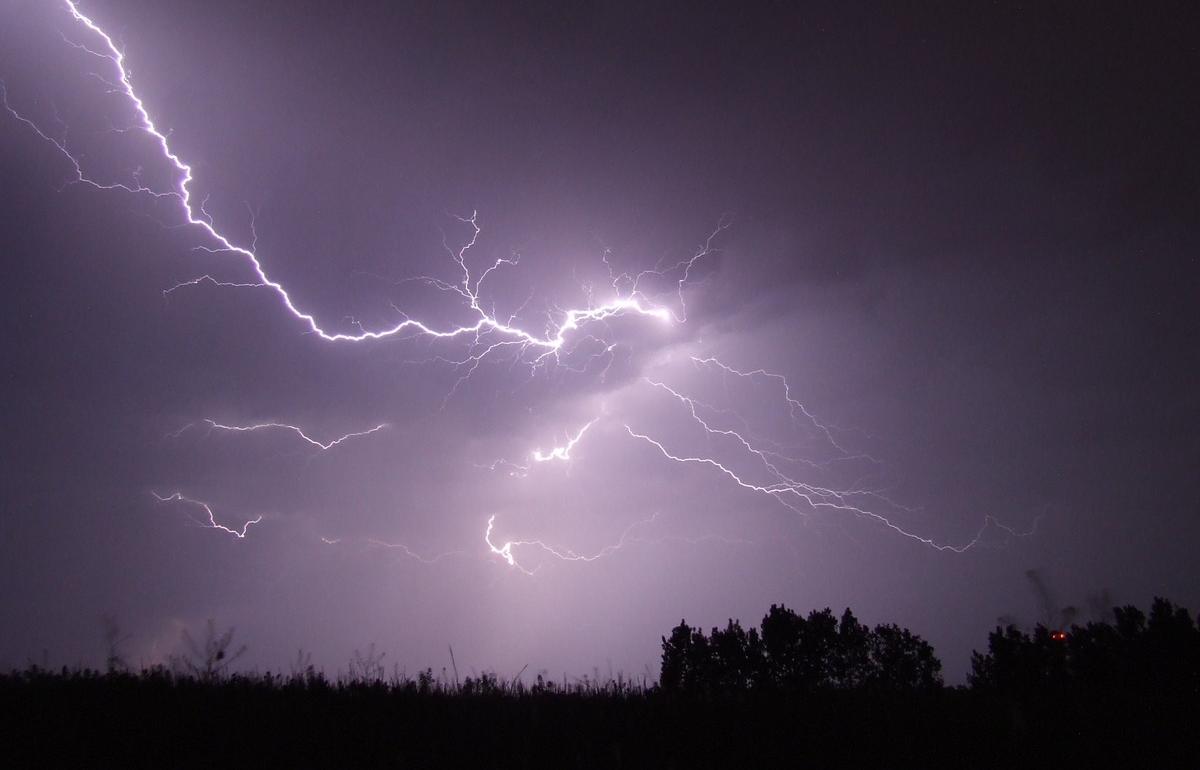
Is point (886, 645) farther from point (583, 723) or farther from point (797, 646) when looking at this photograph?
point (583, 723)

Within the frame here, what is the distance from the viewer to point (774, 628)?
95.6ft

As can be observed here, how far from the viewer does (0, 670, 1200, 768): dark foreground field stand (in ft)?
9.59

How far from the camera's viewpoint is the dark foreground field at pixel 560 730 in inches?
115

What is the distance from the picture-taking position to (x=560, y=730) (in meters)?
3.36

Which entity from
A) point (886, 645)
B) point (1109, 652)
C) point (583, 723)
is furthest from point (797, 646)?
point (583, 723)

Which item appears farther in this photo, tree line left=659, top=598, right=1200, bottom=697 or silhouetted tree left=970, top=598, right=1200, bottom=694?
tree line left=659, top=598, right=1200, bottom=697

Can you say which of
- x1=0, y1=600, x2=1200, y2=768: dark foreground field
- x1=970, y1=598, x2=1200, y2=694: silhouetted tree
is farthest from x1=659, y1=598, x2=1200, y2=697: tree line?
x1=0, y1=600, x2=1200, y2=768: dark foreground field

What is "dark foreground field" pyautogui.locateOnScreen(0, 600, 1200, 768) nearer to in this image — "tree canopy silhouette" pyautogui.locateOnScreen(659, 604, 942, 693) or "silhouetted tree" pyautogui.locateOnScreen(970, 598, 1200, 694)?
"silhouetted tree" pyautogui.locateOnScreen(970, 598, 1200, 694)

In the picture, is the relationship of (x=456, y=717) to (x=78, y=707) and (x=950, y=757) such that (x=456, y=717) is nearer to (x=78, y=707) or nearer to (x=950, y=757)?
(x=78, y=707)

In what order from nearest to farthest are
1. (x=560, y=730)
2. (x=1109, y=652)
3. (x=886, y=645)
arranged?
(x=560, y=730), (x=1109, y=652), (x=886, y=645)

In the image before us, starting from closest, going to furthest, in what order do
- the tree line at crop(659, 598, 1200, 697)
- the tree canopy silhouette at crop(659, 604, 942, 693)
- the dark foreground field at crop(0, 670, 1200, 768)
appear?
the dark foreground field at crop(0, 670, 1200, 768) < the tree line at crop(659, 598, 1200, 697) < the tree canopy silhouette at crop(659, 604, 942, 693)

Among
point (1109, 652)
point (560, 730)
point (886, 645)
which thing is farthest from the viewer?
point (886, 645)

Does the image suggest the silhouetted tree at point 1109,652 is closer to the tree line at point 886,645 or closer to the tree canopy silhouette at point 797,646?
the tree line at point 886,645

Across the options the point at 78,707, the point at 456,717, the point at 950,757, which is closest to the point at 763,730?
the point at 950,757
